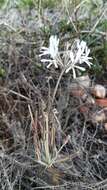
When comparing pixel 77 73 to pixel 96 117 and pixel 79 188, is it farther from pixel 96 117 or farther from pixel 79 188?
pixel 79 188

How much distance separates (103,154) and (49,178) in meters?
0.19

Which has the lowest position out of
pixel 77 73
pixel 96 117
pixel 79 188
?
pixel 79 188

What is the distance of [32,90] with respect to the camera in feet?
5.50

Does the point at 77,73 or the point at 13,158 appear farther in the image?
the point at 77,73

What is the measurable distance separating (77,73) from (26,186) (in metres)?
0.47

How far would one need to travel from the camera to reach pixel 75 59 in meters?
1.51

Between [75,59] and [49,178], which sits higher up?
[75,59]

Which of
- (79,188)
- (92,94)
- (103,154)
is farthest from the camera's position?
(92,94)

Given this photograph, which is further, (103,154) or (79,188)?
(103,154)

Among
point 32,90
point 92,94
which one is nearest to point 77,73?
point 92,94

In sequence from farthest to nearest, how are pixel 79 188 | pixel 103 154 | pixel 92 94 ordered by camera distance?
pixel 92 94, pixel 103 154, pixel 79 188

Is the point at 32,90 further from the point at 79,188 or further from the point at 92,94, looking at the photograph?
the point at 79,188

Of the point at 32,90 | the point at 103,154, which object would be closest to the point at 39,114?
the point at 32,90

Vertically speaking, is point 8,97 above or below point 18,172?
above
